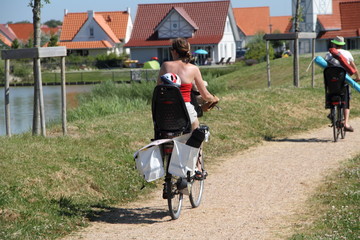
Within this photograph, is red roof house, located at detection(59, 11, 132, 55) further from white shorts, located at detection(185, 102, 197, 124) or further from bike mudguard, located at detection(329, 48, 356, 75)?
white shorts, located at detection(185, 102, 197, 124)

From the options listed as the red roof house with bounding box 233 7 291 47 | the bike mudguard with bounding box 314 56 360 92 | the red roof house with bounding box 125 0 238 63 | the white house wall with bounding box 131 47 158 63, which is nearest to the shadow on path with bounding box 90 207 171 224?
the bike mudguard with bounding box 314 56 360 92

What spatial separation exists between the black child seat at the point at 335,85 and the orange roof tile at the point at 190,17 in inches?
2765

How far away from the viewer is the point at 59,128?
554 inches

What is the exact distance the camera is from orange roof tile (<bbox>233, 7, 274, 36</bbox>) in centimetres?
12675

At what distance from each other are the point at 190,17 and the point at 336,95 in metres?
72.4

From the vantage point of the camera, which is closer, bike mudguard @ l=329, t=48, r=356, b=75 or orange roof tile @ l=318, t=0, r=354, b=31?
bike mudguard @ l=329, t=48, r=356, b=75

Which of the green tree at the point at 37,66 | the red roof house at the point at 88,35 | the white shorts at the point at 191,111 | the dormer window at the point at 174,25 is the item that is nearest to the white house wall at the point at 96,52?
the red roof house at the point at 88,35

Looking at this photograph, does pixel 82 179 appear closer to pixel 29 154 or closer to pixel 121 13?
pixel 29 154

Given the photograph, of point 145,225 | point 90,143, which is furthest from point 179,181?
point 90,143

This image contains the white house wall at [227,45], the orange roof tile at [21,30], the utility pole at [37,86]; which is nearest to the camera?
the utility pole at [37,86]

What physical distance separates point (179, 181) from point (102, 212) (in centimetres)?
107

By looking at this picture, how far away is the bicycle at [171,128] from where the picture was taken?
7.90m

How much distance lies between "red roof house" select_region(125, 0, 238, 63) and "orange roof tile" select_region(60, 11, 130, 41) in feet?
55.1

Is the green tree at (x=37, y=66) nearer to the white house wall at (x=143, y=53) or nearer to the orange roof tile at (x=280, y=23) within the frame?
the white house wall at (x=143, y=53)
